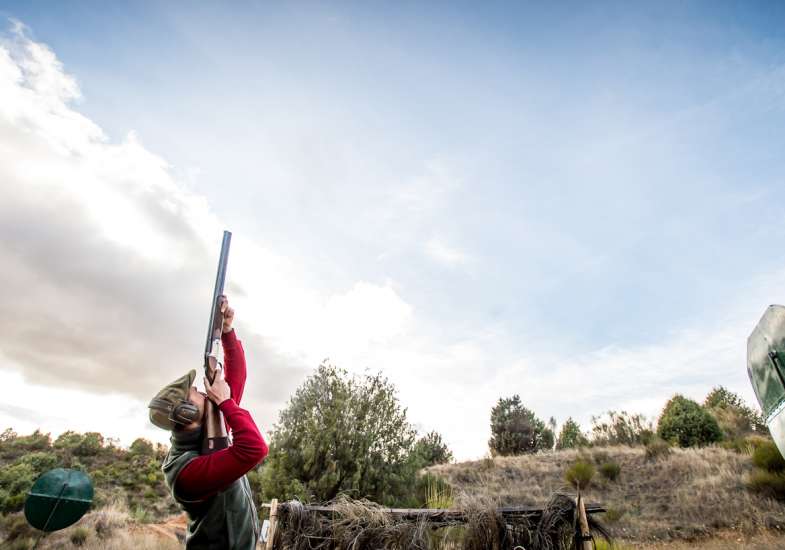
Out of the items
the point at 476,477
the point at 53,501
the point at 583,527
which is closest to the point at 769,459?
the point at 476,477

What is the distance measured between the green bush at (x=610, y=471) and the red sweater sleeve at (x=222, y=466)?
19.3m

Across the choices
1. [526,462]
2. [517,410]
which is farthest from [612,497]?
[517,410]

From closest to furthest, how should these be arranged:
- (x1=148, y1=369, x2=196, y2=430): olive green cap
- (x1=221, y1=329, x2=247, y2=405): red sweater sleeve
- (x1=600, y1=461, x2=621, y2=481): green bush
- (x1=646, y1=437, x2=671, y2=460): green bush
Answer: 1. (x1=148, y1=369, x2=196, y2=430): olive green cap
2. (x1=221, y1=329, x2=247, y2=405): red sweater sleeve
3. (x1=600, y1=461, x2=621, y2=481): green bush
4. (x1=646, y1=437, x2=671, y2=460): green bush

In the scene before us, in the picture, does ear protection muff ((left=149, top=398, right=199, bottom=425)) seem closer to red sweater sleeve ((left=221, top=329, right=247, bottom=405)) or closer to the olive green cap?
the olive green cap

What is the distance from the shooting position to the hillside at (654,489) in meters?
12.1

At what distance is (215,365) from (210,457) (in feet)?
1.76

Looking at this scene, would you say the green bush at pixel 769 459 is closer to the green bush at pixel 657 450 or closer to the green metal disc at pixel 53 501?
the green bush at pixel 657 450

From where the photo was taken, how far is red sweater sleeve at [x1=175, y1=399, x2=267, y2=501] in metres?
1.98

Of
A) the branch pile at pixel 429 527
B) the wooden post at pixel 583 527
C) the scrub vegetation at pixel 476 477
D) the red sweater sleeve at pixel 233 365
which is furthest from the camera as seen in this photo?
the scrub vegetation at pixel 476 477

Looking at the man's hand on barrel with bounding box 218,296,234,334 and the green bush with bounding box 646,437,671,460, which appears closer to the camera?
the man's hand on barrel with bounding box 218,296,234,334

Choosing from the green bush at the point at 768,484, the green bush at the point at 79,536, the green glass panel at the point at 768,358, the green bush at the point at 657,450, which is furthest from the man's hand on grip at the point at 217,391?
the green bush at the point at 657,450

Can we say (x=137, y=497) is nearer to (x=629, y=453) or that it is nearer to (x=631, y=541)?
(x=631, y=541)

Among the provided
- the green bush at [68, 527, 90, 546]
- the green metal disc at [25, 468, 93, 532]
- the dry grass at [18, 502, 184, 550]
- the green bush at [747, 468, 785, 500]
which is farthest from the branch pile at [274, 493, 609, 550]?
the green bush at [68, 527, 90, 546]

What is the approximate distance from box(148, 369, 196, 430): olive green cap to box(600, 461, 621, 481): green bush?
1938 cm
